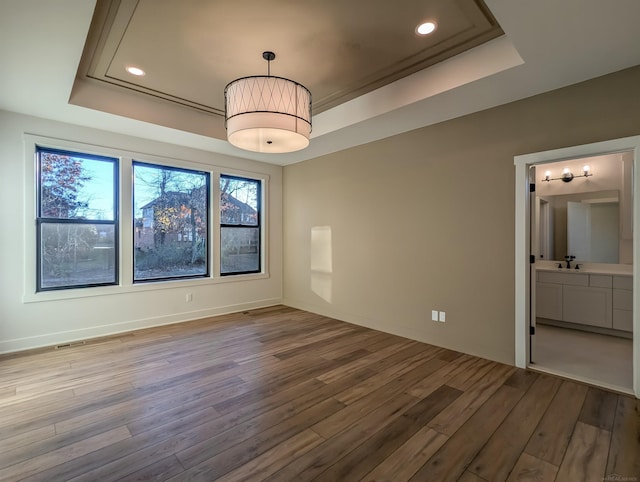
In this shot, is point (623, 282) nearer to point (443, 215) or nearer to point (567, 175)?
point (567, 175)

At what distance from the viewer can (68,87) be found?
3113mm

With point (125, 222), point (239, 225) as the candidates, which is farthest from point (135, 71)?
point (239, 225)

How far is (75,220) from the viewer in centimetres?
412

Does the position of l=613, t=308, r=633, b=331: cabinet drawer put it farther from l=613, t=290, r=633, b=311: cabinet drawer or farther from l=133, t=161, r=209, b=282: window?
l=133, t=161, r=209, b=282: window

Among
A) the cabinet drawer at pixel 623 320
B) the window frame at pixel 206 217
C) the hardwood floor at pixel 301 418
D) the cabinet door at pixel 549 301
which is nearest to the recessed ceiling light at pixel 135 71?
the window frame at pixel 206 217

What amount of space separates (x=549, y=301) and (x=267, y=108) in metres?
4.90

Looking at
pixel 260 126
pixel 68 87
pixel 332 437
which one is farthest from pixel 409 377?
pixel 68 87

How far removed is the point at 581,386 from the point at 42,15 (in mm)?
5117

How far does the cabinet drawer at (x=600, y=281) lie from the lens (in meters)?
4.26

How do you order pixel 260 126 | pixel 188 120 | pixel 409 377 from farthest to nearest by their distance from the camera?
pixel 188 120 → pixel 409 377 → pixel 260 126

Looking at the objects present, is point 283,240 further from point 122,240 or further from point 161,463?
point 161,463

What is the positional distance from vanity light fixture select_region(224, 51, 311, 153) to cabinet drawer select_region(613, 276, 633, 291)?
4506 mm

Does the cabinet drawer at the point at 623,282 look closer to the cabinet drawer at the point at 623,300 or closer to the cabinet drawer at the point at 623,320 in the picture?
the cabinet drawer at the point at 623,300

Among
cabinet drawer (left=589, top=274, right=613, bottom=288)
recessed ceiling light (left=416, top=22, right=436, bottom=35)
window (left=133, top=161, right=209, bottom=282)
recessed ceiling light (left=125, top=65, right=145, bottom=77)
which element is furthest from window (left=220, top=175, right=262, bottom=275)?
cabinet drawer (left=589, top=274, right=613, bottom=288)
